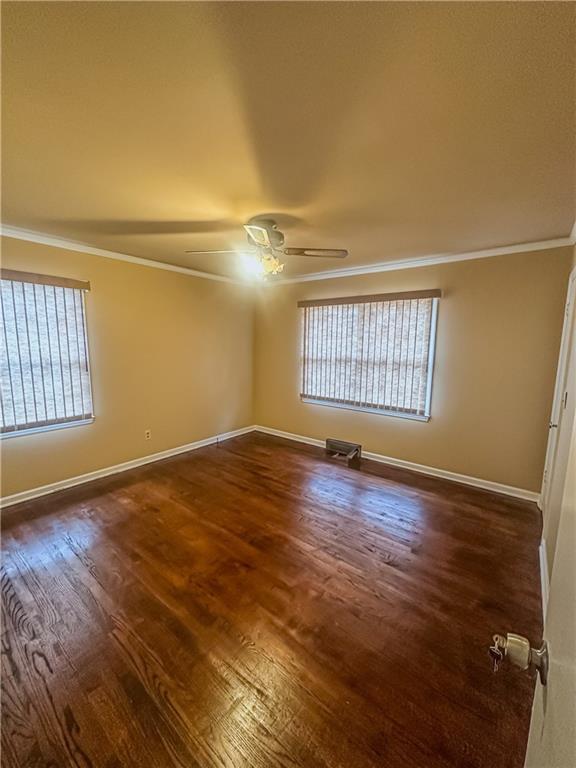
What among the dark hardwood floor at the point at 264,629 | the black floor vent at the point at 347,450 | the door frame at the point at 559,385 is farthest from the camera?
the black floor vent at the point at 347,450

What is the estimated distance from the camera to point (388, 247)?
3.17 metres

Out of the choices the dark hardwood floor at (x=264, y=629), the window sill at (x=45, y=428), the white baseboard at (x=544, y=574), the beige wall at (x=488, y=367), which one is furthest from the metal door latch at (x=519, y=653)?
the window sill at (x=45, y=428)

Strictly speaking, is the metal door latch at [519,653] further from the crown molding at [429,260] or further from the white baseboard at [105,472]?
the white baseboard at [105,472]

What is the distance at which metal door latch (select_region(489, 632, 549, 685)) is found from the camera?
0.63 meters

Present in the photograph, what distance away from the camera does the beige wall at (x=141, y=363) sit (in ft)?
10.1

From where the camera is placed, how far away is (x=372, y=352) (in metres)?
4.05

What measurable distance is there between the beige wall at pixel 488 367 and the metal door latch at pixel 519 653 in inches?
119

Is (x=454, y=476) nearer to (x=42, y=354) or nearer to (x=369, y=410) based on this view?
(x=369, y=410)

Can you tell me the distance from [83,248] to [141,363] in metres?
1.31

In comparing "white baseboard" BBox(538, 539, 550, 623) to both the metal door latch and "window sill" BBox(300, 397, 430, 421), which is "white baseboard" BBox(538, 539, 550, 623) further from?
the metal door latch

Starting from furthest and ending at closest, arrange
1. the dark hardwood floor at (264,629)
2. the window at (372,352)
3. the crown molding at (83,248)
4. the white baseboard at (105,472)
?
the window at (372,352) < the white baseboard at (105,472) < the crown molding at (83,248) < the dark hardwood floor at (264,629)

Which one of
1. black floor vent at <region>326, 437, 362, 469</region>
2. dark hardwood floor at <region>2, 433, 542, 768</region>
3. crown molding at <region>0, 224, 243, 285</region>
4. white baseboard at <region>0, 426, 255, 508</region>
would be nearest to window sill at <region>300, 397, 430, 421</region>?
black floor vent at <region>326, 437, 362, 469</region>

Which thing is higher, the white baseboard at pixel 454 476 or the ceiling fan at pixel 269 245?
the ceiling fan at pixel 269 245

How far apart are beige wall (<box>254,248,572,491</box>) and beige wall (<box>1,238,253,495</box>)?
1.97m
